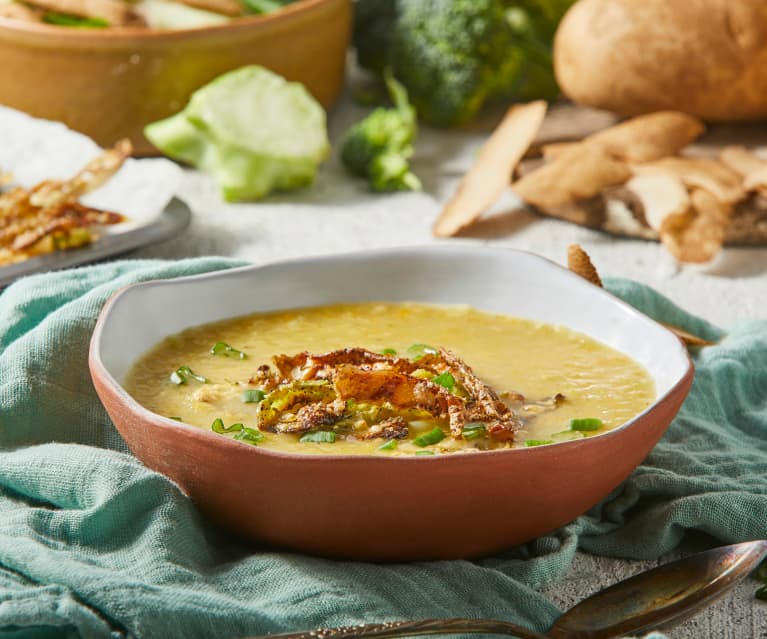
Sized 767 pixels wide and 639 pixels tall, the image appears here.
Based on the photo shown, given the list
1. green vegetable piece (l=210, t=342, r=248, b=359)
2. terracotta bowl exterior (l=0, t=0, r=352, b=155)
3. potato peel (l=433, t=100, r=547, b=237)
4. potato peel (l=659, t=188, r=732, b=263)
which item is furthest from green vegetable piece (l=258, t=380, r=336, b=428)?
terracotta bowl exterior (l=0, t=0, r=352, b=155)

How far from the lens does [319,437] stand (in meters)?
1.57

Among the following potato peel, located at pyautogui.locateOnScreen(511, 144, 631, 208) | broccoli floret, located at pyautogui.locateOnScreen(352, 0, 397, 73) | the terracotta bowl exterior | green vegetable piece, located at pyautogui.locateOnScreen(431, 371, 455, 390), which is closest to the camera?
green vegetable piece, located at pyautogui.locateOnScreen(431, 371, 455, 390)

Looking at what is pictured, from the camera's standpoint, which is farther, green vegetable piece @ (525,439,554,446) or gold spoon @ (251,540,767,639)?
green vegetable piece @ (525,439,554,446)

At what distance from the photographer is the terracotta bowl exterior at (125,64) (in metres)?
3.58

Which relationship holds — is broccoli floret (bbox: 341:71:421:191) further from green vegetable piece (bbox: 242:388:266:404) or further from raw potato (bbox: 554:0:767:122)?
green vegetable piece (bbox: 242:388:266:404)

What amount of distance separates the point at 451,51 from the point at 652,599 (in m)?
3.03

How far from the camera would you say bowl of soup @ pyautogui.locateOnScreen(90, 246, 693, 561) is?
1474 millimetres

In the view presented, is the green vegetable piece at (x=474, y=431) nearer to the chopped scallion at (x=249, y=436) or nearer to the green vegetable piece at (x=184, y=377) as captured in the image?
the chopped scallion at (x=249, y=436)

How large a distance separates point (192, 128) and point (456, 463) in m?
2.45

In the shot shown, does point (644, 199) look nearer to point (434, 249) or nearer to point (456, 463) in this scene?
point (434, 249)

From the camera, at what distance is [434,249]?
215 cm

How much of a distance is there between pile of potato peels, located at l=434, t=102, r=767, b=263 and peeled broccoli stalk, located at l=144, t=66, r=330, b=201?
52cm

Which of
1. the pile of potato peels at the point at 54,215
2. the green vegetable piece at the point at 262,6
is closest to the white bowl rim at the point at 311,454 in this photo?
the pile of potato peels at the point at 54,215

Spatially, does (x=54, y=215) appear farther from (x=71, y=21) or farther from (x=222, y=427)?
(x=222, y=427)
